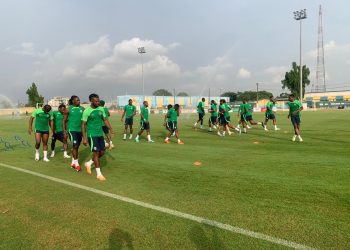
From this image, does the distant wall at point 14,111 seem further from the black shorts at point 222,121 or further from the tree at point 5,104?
the black shorts at point 222,121

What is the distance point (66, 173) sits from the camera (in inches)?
330

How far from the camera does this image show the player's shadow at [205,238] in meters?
3.83

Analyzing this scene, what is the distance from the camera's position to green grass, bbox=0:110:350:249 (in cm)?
407

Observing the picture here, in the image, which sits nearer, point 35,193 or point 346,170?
point 35,193


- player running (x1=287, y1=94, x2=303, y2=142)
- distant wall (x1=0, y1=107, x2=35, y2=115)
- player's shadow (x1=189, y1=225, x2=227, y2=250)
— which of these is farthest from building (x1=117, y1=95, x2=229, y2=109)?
player's shadow (x1=189, y1=225, x2=227, y2=250)

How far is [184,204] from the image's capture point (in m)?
5.38

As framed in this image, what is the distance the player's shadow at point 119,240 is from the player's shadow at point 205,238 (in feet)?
2.75

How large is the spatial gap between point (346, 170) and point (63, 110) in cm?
888

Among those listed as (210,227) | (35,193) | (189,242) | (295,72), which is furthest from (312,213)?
(295,72)

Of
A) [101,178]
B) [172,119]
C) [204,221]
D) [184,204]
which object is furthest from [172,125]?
[204,221]

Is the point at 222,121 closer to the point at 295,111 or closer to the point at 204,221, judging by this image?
the point at 295,111

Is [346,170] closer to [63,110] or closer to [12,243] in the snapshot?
[12,243]

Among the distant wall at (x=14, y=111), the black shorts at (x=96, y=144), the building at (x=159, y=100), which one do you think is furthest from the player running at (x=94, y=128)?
the distant wall at (x=14, y=111)

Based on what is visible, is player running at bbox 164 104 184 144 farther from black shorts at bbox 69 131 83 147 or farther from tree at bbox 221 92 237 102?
tree at bbox 221 92 237 102
